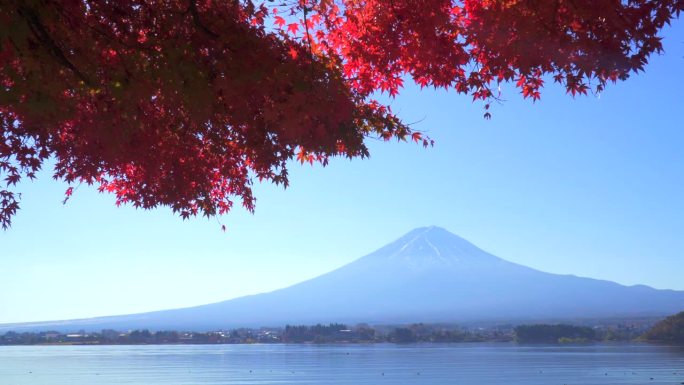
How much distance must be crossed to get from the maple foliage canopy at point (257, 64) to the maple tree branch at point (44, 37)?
0.04 ft

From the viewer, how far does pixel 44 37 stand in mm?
5434

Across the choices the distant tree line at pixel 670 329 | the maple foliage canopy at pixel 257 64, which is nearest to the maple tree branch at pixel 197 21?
the maple foliage canopy at pixel 257 64

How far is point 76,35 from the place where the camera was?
593 centimetres

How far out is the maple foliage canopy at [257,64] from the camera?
5.94 meters

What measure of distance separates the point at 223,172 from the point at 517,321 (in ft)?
284

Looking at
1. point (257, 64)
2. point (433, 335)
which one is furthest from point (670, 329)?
point (257, 64)

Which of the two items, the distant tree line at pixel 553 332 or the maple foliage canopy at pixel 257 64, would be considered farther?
the distant tree line at pixel 553 332

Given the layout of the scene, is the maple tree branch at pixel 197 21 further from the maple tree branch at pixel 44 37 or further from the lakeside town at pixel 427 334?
the lakeside town at pixel 427 334

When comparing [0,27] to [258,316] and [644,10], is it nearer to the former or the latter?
[644,10]

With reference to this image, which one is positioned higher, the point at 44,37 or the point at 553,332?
the point at 44,37

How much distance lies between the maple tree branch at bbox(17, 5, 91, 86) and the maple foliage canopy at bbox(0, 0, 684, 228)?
0.01 meters

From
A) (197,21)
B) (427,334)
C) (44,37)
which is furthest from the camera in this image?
(427,334)

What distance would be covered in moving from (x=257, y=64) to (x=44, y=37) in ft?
5.43

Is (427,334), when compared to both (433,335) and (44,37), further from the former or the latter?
(44,37)
